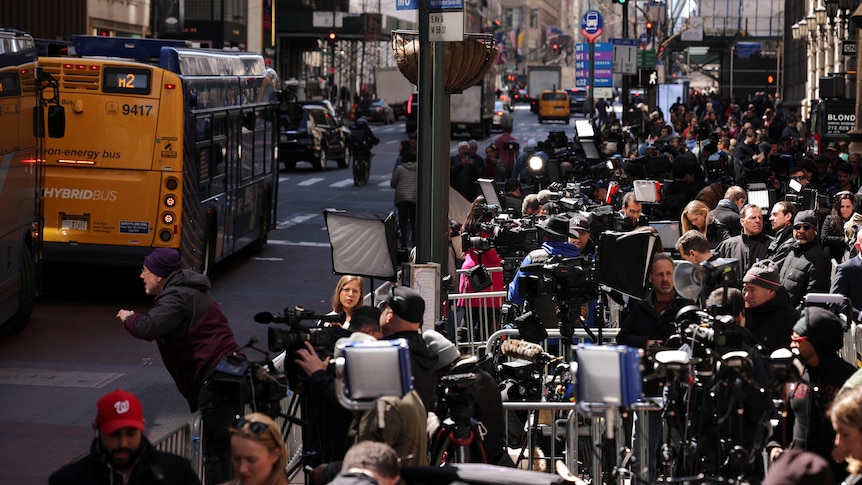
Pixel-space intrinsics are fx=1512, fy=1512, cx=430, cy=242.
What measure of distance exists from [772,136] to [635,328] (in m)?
29.0

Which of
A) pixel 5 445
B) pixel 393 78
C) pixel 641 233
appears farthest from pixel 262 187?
pixel 393 78

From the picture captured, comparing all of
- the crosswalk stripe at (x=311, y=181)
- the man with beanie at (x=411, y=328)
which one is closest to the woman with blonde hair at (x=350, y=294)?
the man with beanie at (x=411, y=328)

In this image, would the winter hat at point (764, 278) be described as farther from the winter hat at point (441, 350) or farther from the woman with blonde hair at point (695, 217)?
the woman with blonde hair at point (695, 217)

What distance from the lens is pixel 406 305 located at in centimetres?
783

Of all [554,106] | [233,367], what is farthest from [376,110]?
[233,367]

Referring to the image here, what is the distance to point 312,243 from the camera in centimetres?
2595

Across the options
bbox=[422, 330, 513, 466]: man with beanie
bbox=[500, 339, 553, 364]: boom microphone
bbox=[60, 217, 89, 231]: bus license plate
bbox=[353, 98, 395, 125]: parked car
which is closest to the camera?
bbox=[422, 330, 513, 466]: man with beanie

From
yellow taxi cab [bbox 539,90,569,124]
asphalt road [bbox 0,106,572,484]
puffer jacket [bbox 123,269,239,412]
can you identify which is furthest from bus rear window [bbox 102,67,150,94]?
yellow taxi cab [bbox 539,90,569,124]

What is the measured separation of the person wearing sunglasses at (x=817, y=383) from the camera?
7.56 m

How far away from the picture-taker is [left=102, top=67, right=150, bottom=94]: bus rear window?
1791cm

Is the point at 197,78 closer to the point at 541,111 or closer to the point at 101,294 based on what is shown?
the point at 101,294

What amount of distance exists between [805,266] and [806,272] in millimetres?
51

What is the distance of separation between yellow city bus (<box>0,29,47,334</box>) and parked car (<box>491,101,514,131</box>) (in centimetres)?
5324

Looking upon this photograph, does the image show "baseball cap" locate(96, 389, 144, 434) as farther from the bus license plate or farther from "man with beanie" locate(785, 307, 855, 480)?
the bus license plate
